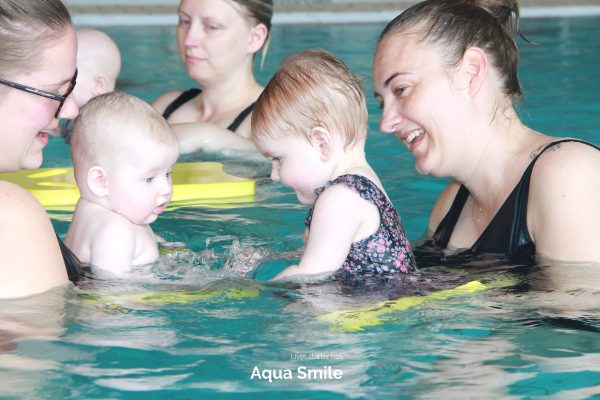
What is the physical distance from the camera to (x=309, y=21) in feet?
44.0

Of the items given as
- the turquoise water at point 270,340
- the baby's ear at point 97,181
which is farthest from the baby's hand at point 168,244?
the baby's ear at point 97,181

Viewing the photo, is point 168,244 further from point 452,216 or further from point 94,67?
point 94,67

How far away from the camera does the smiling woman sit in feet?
11.2

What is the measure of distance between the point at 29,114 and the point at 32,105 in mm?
30

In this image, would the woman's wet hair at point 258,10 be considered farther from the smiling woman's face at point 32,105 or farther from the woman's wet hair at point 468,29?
the smiling woman's face at point 32,105

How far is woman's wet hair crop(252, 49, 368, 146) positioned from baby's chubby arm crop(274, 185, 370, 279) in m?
0.24

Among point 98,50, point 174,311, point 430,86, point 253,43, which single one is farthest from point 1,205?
point 253,43

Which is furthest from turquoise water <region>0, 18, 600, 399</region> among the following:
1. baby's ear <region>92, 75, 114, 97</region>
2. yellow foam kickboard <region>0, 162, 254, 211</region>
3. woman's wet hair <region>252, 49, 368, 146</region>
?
baby's ear <region>92, 75, 114, 97</region>

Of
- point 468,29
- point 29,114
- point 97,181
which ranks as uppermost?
point 468,29

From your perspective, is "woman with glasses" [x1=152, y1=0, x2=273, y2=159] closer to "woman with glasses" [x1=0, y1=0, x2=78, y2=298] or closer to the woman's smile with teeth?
the woman's smile with teeth

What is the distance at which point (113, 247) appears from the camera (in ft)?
A: 11.6

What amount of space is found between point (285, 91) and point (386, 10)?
10.7 metres

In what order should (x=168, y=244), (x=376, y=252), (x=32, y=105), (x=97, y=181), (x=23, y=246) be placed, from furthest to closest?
(x=168, y=244)
(x=97, y=181)
(x=376, y=252)
(x=32, y=105)
(x=23, y=246)

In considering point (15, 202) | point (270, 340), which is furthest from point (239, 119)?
point (15, 202)
